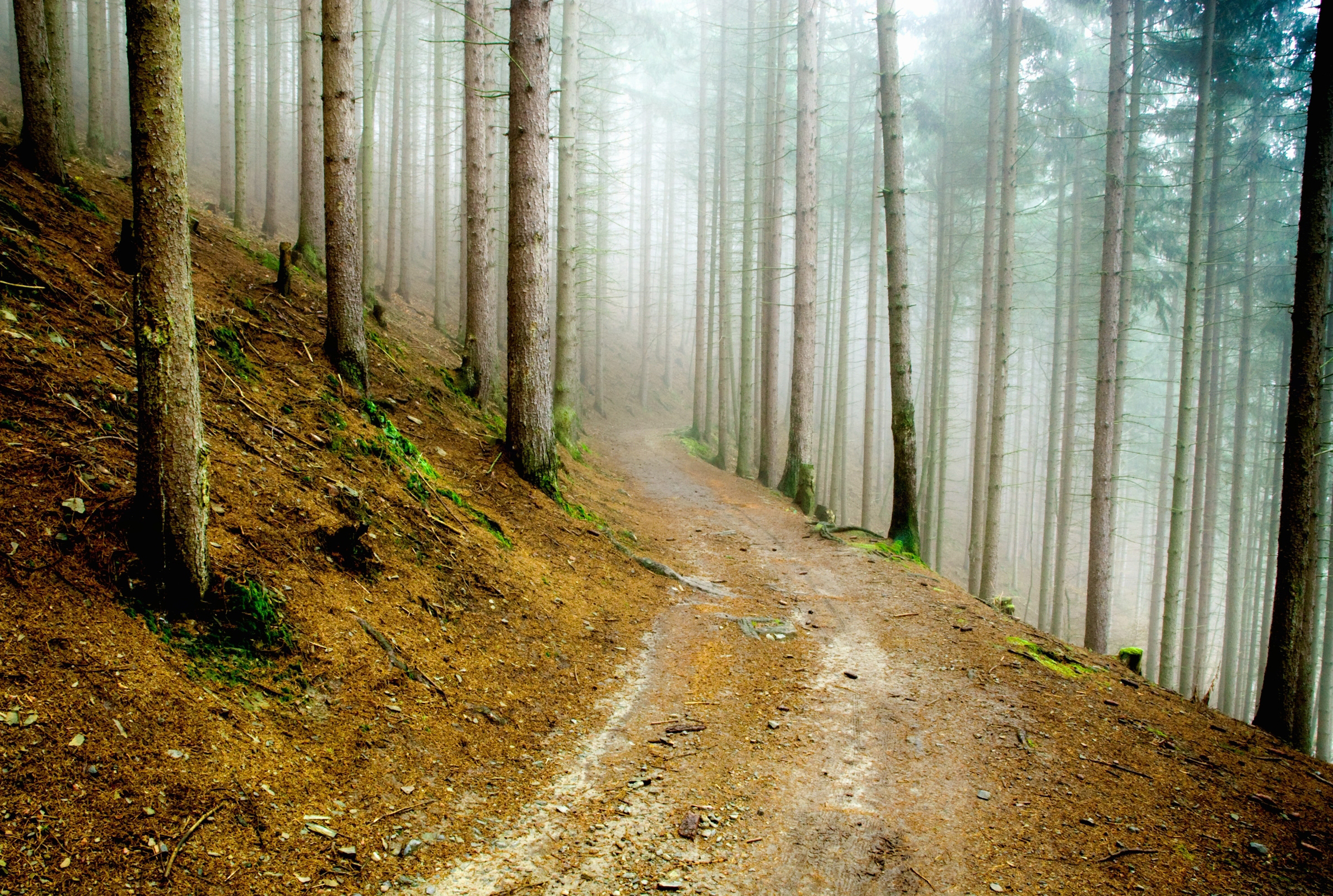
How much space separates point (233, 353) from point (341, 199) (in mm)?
2324

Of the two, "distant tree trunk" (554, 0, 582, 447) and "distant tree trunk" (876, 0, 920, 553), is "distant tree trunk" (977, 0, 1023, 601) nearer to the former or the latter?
"distant tree trunk" (876, 0, 920, 553)

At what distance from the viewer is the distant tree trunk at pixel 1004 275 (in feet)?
44.6

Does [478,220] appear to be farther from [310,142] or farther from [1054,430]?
[1054,430]

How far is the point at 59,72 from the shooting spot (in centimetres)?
901

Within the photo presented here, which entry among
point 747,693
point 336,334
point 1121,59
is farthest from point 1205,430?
point 336,334

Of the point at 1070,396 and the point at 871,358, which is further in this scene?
the point at 1070,396

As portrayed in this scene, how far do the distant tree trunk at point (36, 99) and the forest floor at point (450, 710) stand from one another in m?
0.56

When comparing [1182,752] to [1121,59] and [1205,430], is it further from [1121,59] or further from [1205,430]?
[1205,430]

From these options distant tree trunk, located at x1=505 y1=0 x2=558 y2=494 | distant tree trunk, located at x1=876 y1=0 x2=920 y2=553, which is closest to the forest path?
distant tree trunk, located at x1=505 y1=0 x2=558 y2=494

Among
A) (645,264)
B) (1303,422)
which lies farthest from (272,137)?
(1303,422)

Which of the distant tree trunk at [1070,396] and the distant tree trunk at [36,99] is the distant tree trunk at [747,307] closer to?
the distant tree trunk at [1070,396]

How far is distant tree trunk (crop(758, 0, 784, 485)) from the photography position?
51.4ft

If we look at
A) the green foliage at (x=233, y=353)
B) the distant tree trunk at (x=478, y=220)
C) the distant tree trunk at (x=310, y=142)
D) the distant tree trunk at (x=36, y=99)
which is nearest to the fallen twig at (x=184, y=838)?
the green foliage at (x=233, y=353)

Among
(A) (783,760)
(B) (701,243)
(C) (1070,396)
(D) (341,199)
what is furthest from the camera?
(B) (701,243)
